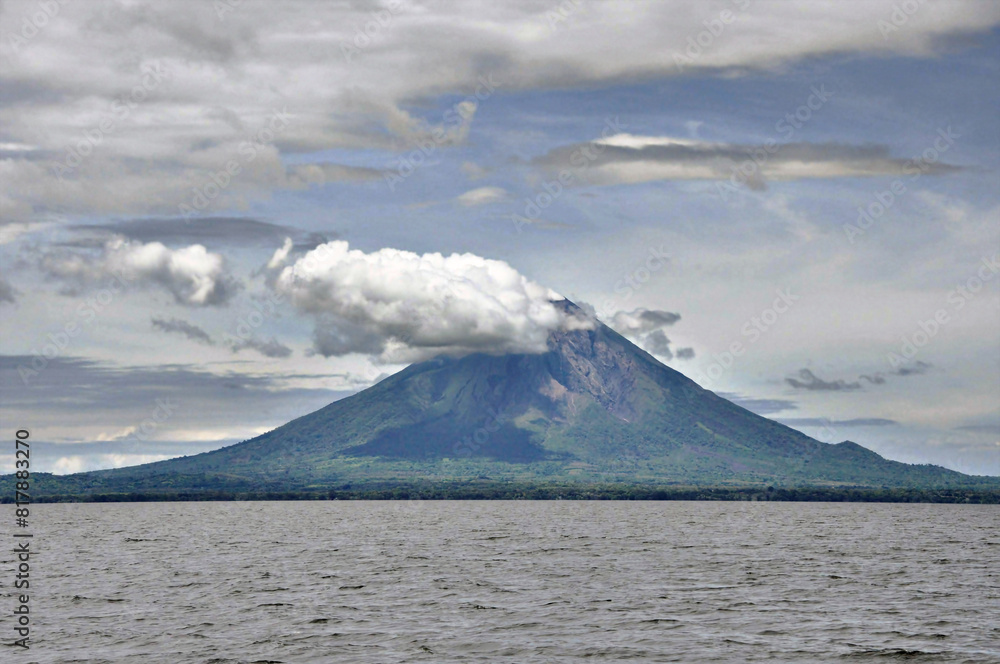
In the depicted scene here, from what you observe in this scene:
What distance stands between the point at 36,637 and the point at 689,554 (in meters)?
85.0

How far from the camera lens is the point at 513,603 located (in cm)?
8338

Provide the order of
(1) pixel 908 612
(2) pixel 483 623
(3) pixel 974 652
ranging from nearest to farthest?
(3) pixel 974 652 < (2) pixel 483 623 < (1) pixel 908 612

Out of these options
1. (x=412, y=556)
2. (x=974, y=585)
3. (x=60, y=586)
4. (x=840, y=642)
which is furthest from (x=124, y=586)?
(x=974, y=585)

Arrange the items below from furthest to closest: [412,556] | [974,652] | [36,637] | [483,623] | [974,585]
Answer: [412,556] → [974,585] → [483,623] → [36,637] → [974,652]

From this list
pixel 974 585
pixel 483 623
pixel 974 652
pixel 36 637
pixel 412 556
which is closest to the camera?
pixel 974 652

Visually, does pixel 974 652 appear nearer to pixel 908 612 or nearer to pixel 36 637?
pixel 908 612

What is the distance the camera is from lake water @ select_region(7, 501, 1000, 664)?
62969 mm

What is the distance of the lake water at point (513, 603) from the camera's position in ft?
207

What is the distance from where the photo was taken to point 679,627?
232ft

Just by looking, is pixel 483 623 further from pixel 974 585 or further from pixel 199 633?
pixel 974 585

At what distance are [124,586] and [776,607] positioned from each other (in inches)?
2342

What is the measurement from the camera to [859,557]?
131625 mm

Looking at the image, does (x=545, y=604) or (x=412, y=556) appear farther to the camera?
(x=412, y=556)

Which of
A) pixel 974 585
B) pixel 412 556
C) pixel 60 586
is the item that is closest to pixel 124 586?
pixel 60 586
